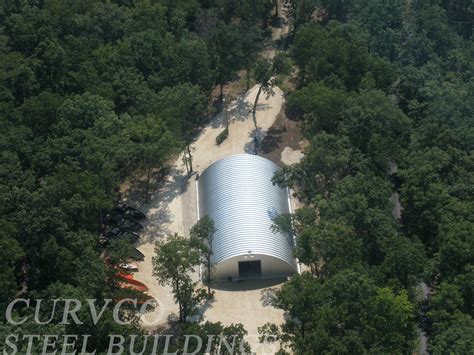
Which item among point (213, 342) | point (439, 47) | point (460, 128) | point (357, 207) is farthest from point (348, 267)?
point (439, 47)

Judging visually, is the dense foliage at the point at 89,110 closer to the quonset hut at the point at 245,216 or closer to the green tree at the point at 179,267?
the green tree at the point at 179,267

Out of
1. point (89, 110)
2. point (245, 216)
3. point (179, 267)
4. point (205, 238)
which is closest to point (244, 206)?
point (245, 216)

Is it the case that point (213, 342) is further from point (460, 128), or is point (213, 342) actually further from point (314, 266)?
point (460, 128)

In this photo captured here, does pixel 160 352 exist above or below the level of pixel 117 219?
below

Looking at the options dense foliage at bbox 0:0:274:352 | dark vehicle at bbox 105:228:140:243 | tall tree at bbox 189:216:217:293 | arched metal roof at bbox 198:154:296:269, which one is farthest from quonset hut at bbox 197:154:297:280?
dark vehicle at bbox 105:228:140:243

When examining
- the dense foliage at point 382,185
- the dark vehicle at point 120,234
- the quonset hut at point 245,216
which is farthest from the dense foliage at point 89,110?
the dense foliage at point 382,185

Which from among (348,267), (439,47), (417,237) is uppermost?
(439,47)

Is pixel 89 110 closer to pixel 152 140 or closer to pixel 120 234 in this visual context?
pixel 152 140

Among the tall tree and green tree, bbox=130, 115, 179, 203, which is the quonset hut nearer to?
the tall tree
